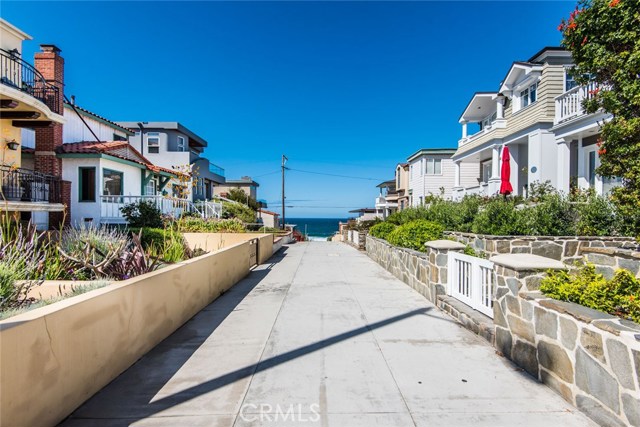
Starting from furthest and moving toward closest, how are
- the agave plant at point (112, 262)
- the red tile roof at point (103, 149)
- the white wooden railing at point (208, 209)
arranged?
1. the white wooden railing at point (208, 209)
2. the red tile roof at point (103, 149)
3. the agave plant at point (112, 262)

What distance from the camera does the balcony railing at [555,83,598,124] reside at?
1168 cm

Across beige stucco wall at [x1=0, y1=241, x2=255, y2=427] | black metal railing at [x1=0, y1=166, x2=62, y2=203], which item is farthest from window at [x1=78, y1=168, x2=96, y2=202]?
beige stucco wall at [x1=0, y1=241, x2=255, y2=427]

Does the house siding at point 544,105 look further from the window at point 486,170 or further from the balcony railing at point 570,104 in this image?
the window at point 486,170

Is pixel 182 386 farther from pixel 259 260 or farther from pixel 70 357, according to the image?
pixel 259 260

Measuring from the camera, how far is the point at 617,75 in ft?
20.2

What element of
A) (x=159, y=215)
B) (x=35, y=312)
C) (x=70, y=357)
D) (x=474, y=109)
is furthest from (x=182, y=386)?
(x=474, y=109)

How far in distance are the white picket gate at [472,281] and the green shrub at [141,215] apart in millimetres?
13223

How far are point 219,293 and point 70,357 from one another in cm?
461

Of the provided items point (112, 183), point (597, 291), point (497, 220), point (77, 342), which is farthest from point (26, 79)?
point (597, 291)

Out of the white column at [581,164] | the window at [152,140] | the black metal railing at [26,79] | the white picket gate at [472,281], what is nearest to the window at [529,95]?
the white column at [581,164]

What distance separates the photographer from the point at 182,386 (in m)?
3.50

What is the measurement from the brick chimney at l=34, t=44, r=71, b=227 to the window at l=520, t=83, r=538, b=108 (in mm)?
20126

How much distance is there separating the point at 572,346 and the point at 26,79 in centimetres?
1726

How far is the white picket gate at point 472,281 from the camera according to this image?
5.13 m
